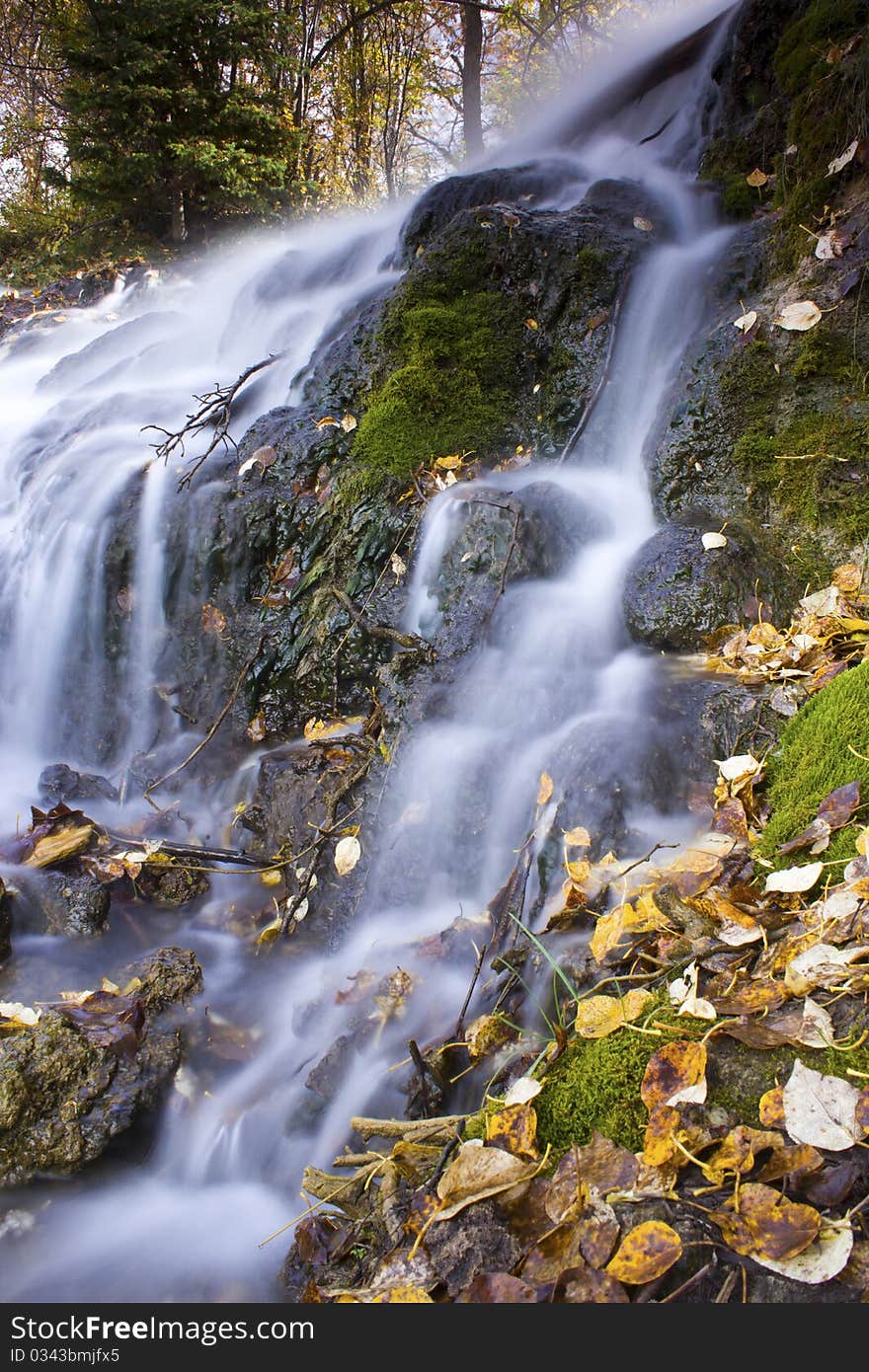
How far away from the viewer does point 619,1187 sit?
1.31 meters

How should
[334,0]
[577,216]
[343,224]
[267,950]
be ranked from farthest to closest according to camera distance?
1. [334,0]
2. [343,224]
3. [577,216]
4. [267,950]

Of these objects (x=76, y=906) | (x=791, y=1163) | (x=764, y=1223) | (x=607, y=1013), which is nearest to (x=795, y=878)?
(x=607, y=1013)

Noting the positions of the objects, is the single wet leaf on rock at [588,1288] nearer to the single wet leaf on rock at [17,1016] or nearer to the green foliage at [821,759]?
the green foliage at [821,759]

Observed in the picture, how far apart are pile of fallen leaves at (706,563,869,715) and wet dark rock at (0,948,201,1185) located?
2.51 meters

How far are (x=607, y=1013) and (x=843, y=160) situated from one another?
4.77 metres

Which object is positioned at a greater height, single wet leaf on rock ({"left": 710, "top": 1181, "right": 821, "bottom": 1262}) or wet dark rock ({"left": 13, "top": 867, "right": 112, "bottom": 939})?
single wet leaf on rock ({"left": 710, "top": 1181, "right": 821, "bottom": 1262})

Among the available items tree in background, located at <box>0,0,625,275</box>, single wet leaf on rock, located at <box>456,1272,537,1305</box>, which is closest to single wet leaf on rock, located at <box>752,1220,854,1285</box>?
single wet leaf on rock, located at <box>456,1272,537,1305</box>

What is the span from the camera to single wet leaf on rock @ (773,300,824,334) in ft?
13.2

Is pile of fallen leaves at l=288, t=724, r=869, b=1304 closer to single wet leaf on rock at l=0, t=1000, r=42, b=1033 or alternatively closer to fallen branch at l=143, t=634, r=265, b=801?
single wet leaf on rock at l=0, t=1000, r=42, b=1033

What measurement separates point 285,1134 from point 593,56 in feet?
78.1

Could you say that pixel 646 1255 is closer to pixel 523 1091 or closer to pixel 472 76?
pixel 523 1091

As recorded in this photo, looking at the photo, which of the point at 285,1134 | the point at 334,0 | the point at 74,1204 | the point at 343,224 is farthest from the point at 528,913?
the point at 334,0

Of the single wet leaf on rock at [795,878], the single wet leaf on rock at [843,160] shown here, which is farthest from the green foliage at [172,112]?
the single wet leaf on rock at [795,878]

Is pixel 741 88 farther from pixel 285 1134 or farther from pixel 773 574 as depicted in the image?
pixel 285 1134
